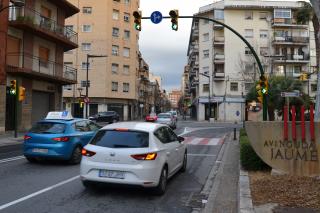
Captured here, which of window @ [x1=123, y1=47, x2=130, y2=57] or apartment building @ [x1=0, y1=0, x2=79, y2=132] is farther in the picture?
window @ [x1=123, y1=47, x2=130, y2=57]

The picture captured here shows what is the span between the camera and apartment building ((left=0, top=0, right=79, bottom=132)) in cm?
2694

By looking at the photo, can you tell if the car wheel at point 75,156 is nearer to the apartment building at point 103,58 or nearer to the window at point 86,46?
the apartment building at point 103,58

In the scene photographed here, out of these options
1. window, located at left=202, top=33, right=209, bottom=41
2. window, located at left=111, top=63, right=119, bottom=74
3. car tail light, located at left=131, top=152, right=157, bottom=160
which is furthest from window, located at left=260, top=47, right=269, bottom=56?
car tail light, located at left=131, top=152, right=157, bottom=160

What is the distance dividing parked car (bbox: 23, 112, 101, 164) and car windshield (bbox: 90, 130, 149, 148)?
3.73m

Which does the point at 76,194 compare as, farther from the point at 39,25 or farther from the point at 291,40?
the point at 291,40

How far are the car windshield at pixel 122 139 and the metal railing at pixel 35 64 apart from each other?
2078cm

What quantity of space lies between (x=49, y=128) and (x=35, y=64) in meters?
19.3

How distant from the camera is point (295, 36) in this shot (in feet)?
214

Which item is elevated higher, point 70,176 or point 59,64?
point 59,64

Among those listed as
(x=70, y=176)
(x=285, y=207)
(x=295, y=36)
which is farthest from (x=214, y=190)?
(x=295, y=36)

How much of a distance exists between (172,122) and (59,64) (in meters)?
11.4

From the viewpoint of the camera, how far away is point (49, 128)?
40.1 feet

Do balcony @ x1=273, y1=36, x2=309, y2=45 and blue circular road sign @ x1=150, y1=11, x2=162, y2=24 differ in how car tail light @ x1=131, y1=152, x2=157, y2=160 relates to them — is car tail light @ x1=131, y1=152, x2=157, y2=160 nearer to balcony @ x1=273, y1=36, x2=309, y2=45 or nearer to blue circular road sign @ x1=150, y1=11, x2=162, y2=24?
blue circular road sign @ x1=150, y1=11, x2=162, y2=24

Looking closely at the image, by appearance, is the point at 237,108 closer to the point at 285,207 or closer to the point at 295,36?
the point at 295,36
